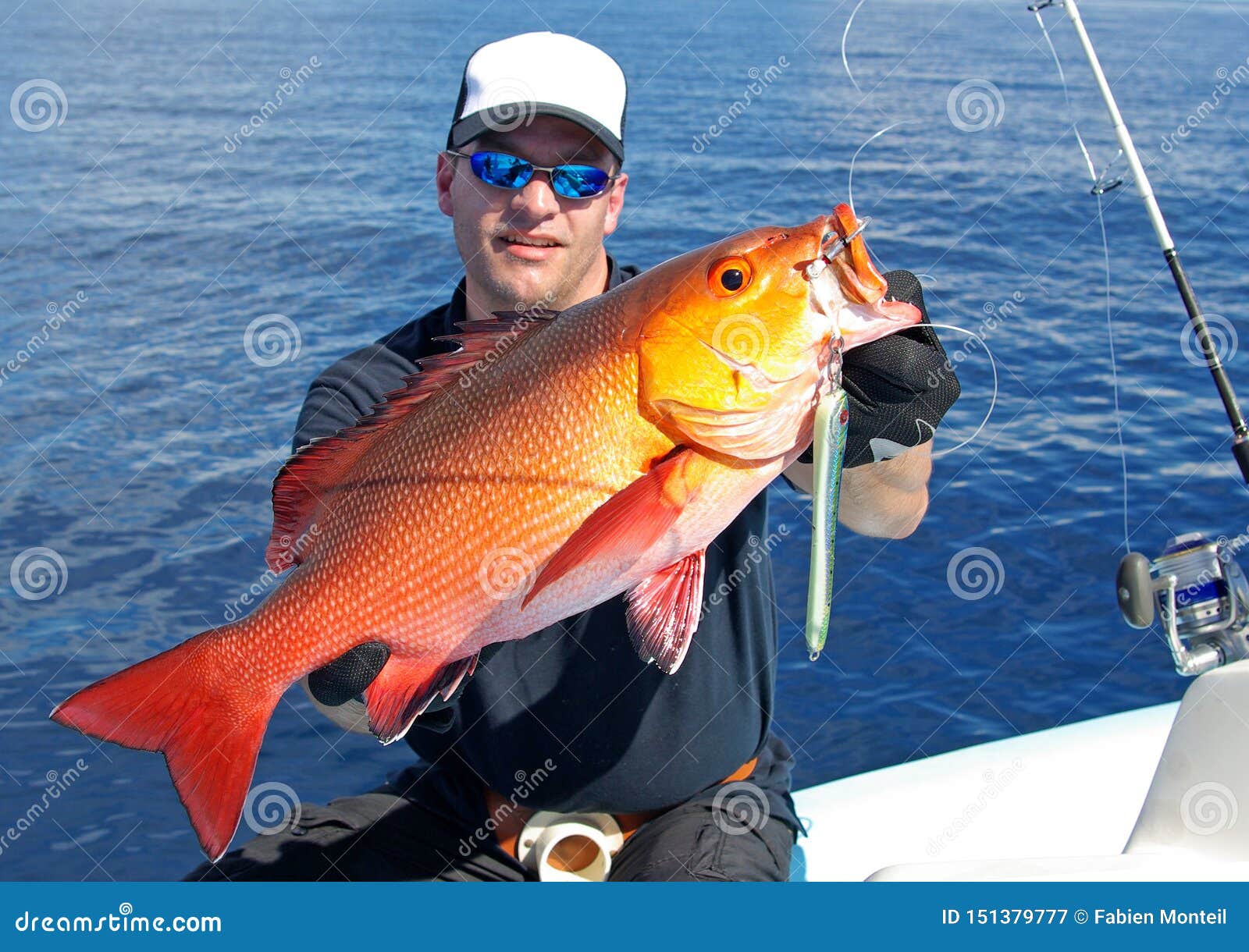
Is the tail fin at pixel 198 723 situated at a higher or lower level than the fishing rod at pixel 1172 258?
lower

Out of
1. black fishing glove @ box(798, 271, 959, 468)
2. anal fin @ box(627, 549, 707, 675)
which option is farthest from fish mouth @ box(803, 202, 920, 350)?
anal fin @ box(627, 549, 707, 675)

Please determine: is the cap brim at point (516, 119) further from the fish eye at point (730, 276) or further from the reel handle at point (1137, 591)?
the reel handle at point (1137, 591)

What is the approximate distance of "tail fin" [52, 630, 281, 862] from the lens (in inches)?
89.3

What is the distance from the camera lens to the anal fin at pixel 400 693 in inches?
89.0

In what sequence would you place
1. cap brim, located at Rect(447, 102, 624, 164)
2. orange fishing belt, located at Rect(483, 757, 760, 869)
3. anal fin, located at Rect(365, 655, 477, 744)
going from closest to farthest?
anal fin, located at Rect(365, 655, 477, 744) → orange fishing belt, located at Rect(483, 757, 760, 869) → cap brim, located at Rect(447, 102, 624, 164)

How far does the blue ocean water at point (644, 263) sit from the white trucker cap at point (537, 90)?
1918 mm

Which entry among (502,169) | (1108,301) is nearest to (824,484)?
(502,169)

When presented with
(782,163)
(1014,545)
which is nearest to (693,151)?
(782,163)

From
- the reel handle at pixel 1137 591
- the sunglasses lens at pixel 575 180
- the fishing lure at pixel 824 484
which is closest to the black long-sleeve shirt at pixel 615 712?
the sunglasses lens at pixel 575 180

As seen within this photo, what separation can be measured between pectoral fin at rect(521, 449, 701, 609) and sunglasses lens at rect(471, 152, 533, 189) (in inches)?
62.5

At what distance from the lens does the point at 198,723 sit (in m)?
Answer: 2.32

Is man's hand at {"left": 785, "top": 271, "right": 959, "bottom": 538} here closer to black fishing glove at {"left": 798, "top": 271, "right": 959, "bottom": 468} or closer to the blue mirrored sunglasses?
black fishing glove at {"left": 798, "top": 271, "right": 959, "bottom": 468}

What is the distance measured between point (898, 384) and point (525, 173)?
58.7 inches

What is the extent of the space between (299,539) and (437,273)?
344 inches
